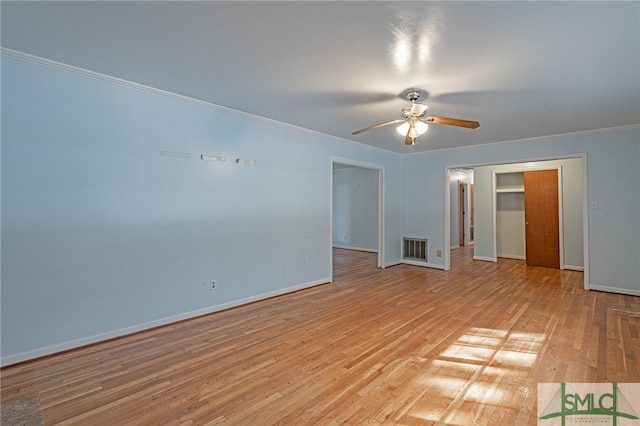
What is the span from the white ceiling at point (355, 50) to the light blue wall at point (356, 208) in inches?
199

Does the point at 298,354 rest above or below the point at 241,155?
below

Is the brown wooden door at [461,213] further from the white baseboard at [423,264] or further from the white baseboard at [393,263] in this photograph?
the white baseboard at [393,263]

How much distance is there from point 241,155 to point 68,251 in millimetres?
2042

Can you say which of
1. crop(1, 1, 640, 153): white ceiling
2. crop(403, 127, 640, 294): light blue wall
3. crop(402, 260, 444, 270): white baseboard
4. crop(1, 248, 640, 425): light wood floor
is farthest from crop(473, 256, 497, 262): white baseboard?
crop(1, 1, 640, 153): white ceiling

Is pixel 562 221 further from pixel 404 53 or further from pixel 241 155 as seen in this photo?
pixel 241 155

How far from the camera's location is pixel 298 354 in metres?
2.60

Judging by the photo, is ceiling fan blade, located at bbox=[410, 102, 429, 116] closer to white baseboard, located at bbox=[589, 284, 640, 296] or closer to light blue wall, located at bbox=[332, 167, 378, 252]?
white baseboard, located at bbox=[589, 284, 640, 296]

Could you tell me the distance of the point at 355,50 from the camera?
231 centimetres

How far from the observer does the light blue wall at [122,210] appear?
2.43 meters

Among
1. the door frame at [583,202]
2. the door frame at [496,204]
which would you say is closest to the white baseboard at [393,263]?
the door frame at [583,202]

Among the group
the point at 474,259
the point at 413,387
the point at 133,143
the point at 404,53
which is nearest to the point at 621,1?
the point at 404,53

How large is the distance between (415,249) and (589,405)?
4713 millimetres

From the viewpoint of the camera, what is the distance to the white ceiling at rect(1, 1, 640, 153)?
73.5 inches

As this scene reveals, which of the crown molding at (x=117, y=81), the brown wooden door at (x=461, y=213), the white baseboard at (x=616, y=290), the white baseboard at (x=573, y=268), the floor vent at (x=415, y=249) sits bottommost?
the white baseboard at (x=616, y=290)
